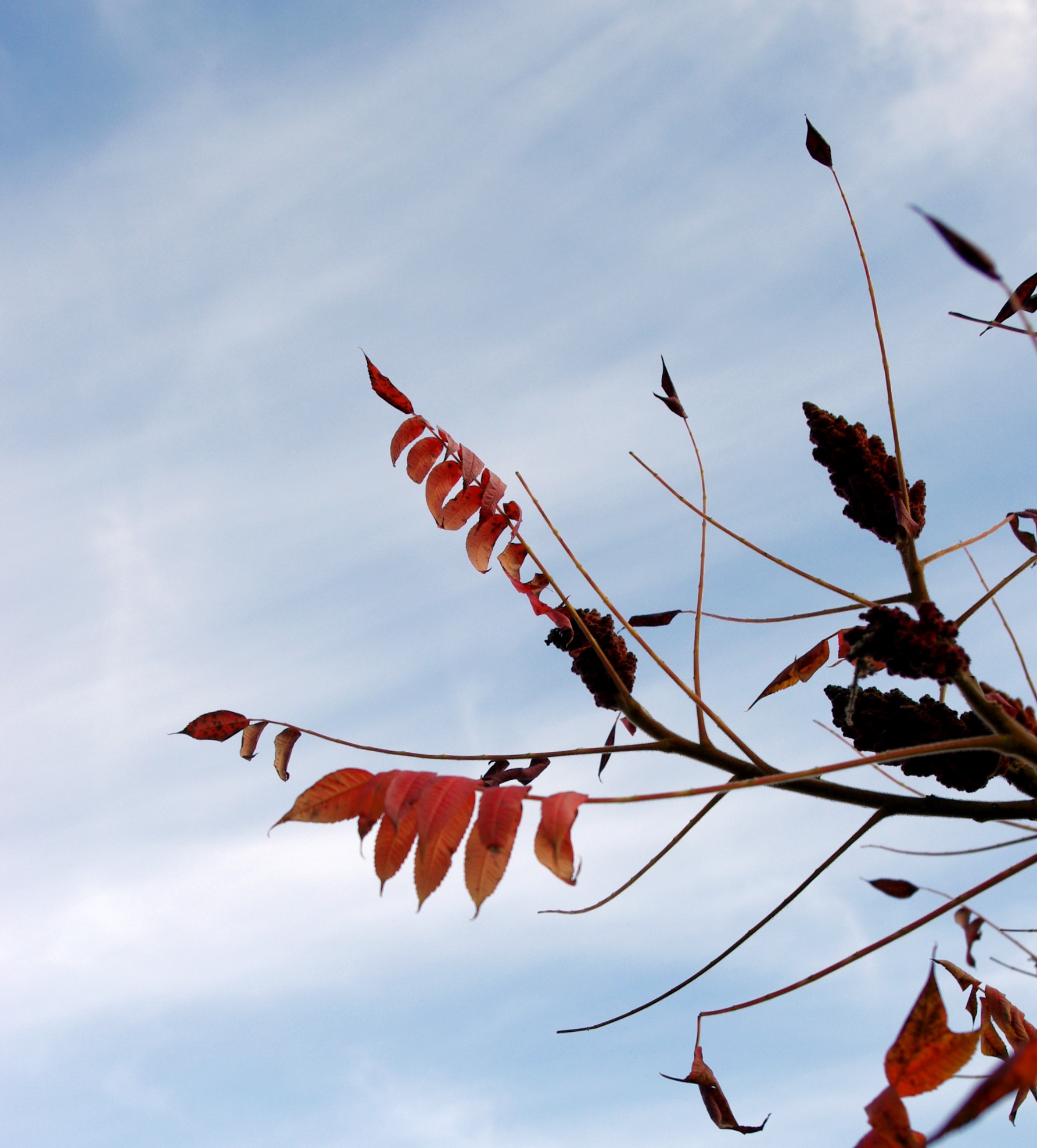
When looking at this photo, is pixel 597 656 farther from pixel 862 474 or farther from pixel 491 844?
pixel 862 474

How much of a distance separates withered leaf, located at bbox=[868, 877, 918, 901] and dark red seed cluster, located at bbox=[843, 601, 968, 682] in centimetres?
56

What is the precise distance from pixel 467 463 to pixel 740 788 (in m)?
1.82

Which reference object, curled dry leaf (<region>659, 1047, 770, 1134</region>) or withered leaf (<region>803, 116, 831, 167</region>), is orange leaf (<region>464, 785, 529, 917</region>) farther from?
withered leaf (<region>803, 116, 831, 167</region>)

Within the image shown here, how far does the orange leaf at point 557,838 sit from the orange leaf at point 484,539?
54.1 inches

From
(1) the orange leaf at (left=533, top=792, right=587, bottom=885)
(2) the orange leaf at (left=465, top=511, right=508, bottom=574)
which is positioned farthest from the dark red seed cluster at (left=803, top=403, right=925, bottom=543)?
(1) the orange leaf at (left=533, top=792, right=587, bottom=885)

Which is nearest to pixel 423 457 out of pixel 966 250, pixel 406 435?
pixel 406 435

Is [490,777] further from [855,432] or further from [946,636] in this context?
[855,432]

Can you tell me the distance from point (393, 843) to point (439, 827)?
0.14m

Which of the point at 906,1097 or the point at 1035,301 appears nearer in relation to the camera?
the point at 906,1097

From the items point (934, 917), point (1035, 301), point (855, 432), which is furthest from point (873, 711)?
point (1035, 301)

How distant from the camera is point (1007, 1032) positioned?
3732mm

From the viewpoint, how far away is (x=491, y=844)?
236 centimetres

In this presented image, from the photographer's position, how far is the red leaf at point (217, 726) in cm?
355

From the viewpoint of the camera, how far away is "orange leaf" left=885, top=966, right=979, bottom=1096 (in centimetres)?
209
